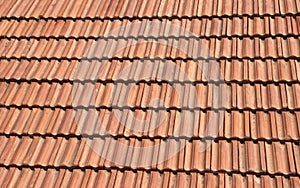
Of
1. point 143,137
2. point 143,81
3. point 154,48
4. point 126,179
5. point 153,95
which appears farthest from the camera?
point 154,48

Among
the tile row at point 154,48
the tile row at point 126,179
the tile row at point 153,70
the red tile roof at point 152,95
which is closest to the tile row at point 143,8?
the red tile roof at point 152,95

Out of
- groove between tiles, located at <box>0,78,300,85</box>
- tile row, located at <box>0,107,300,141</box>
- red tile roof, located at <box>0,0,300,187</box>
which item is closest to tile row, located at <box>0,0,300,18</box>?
red tile roof, located at <box>0,0,300,187</box>

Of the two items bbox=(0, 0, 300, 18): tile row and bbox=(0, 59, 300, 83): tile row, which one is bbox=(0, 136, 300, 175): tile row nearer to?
bbox=(0, 59, 300, 83): tile row

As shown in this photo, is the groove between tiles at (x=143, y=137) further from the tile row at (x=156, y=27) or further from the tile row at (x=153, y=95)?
the tile row at (x=156, y=27)

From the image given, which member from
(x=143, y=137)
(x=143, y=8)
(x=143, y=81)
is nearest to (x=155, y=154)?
(x=143, y=137)

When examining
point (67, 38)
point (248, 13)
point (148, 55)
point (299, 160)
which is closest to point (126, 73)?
point (148, 55)

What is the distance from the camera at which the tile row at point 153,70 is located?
399 centimetres

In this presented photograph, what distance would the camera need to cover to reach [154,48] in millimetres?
4379

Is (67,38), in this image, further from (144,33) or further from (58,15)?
(144,33)

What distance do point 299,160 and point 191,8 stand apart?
2202mm

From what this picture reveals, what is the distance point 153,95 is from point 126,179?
2.99 ft

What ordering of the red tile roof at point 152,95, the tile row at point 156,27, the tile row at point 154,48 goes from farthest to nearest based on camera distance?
the tile row at point 156,27 < the tile row at point 154,48 < the red tile roof at point 152,95

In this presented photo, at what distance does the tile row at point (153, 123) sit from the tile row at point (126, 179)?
1.23ft

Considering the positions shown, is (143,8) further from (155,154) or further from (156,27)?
(155,154)
